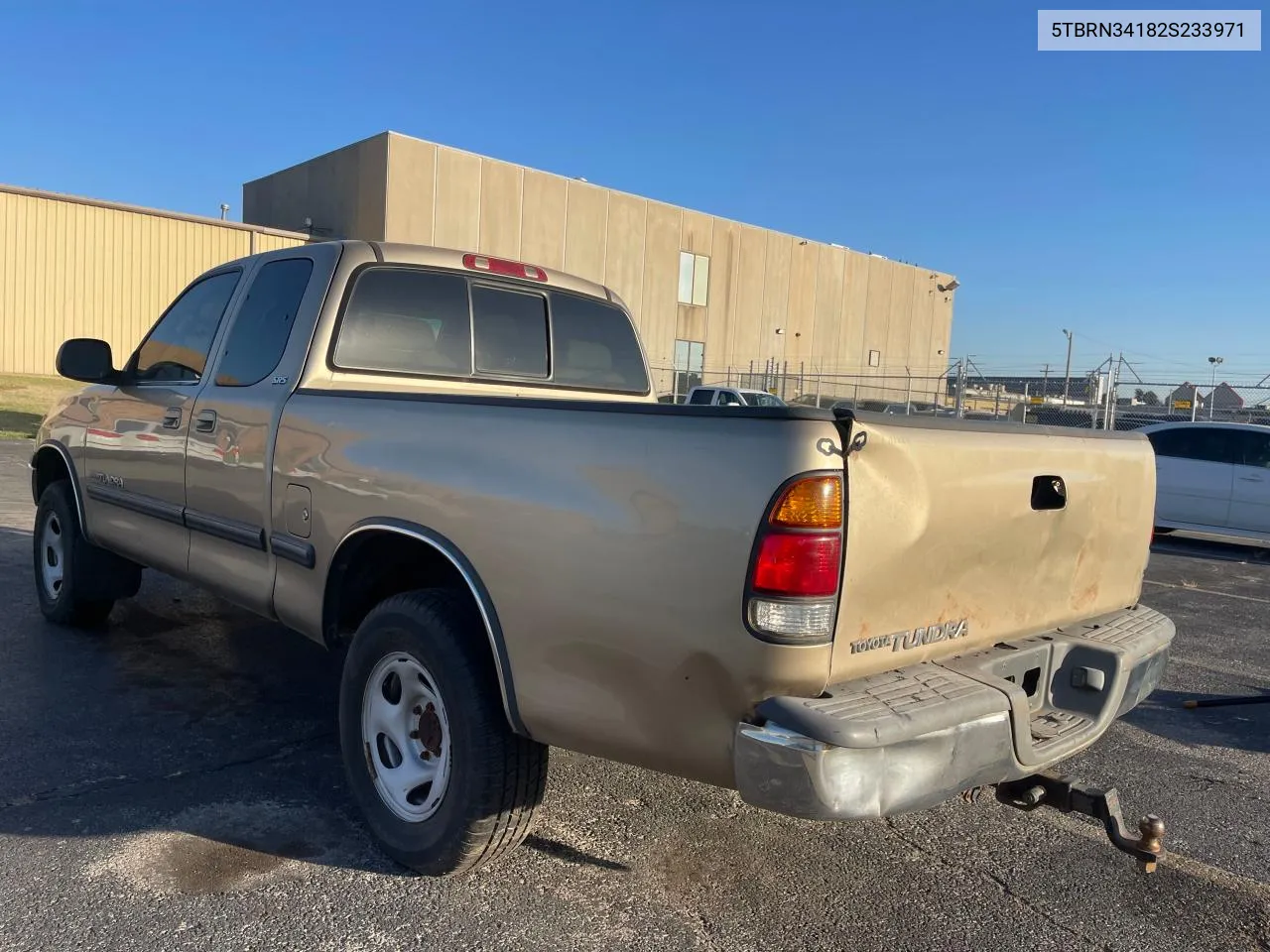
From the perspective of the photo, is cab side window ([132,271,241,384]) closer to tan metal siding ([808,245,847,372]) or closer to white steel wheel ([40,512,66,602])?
white steel wheel ([40,512,66,602])

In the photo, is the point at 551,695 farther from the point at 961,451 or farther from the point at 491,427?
the point at 961,451

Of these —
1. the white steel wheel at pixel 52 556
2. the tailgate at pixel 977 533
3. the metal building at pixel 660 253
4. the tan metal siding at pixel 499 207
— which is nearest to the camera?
the tailgate at pixel 977 533

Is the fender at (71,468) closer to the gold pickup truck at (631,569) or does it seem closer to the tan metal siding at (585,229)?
the gold pickup truck at (631,569)

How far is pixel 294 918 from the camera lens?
273 centimetres

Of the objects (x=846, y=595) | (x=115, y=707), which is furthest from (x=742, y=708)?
(x=115, y=707)

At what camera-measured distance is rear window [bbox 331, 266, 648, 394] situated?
12.9 ft

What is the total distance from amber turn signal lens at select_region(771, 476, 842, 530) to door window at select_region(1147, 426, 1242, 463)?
1131 centimetres

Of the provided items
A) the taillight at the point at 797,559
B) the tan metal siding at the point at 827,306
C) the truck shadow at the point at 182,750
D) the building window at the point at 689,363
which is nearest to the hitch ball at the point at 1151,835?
the taillight at the point at 797,559

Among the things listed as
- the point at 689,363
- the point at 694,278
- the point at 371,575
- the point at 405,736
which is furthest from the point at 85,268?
the point at 405,736

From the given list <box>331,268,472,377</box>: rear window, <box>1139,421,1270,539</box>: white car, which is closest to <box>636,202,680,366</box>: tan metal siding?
<box>1139,421,1270,539</box>: white car

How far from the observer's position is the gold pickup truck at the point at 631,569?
2256 mm

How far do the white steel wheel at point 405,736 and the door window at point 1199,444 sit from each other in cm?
1131

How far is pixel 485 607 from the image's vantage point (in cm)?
275

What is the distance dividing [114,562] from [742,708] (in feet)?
14.5
